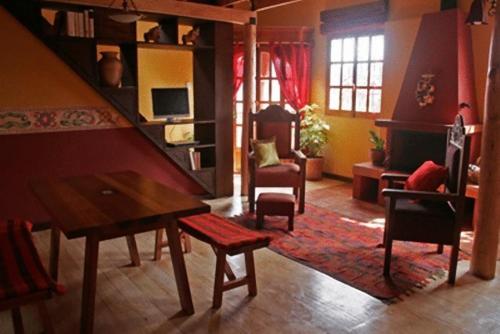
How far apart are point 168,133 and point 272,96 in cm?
168

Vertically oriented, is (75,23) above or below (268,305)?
above

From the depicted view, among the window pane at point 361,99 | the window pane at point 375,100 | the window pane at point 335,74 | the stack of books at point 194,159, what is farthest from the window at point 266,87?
the stack of books at point 194,159

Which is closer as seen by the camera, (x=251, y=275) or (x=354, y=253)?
(x=251, y=275)

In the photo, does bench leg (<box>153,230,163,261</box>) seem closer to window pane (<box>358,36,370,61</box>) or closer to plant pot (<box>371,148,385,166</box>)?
plant pot (<box>371,148,385,166</box>)

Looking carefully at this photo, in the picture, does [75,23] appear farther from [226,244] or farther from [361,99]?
[361,99]

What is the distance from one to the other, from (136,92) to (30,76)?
3.21ft

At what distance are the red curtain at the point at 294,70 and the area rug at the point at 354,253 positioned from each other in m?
2.51

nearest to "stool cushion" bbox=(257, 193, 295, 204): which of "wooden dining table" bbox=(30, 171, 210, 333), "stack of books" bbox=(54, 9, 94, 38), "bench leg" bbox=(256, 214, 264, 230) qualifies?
"bench leg" bbox=(256, 214, 264, 230)

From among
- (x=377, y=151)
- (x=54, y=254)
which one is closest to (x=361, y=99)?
(x=377, y=151)

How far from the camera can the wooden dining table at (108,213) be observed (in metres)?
2.32

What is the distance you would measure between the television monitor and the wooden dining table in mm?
1893

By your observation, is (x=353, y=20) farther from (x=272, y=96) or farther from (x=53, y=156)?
(x=53, y=156)

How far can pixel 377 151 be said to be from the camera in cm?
543

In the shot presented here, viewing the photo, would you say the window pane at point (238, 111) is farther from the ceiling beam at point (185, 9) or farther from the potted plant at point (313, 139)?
the ceiling beam at point (185, 9)
